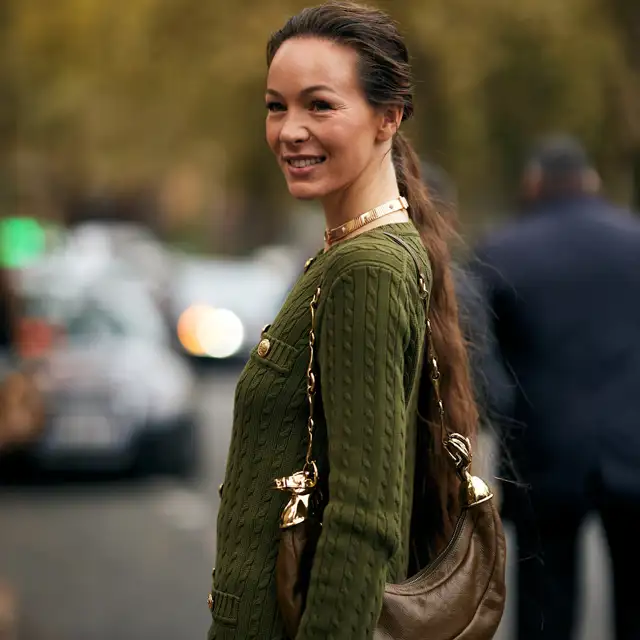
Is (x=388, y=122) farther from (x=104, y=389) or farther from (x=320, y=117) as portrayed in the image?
(x=104, y=389)

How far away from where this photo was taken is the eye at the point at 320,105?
2.52m

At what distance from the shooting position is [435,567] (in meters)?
2.54

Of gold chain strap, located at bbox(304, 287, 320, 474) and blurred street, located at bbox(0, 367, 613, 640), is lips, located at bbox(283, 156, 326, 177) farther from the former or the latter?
blurred street, located at bbox(0, 367, 613, 640)

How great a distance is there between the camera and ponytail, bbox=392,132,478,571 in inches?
109

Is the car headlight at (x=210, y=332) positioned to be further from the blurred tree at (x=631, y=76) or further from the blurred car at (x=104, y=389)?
the blurred car at (x=104, y=389)

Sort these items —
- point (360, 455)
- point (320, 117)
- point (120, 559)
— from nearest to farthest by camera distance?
point (360, 455) → point (320, 117) → point (120, 559)

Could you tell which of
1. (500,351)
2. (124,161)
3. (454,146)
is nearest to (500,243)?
(500,351)

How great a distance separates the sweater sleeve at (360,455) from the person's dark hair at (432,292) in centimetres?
42

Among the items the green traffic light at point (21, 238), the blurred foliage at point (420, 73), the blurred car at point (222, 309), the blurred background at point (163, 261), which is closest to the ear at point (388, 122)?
the blurred background at point (163, 261)

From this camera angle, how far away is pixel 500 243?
495 cm

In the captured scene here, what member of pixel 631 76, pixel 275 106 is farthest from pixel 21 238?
pixel 275 106

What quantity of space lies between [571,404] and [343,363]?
2.42m

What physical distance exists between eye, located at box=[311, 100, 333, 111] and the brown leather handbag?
0.25m

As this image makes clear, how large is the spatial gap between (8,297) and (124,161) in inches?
1347
